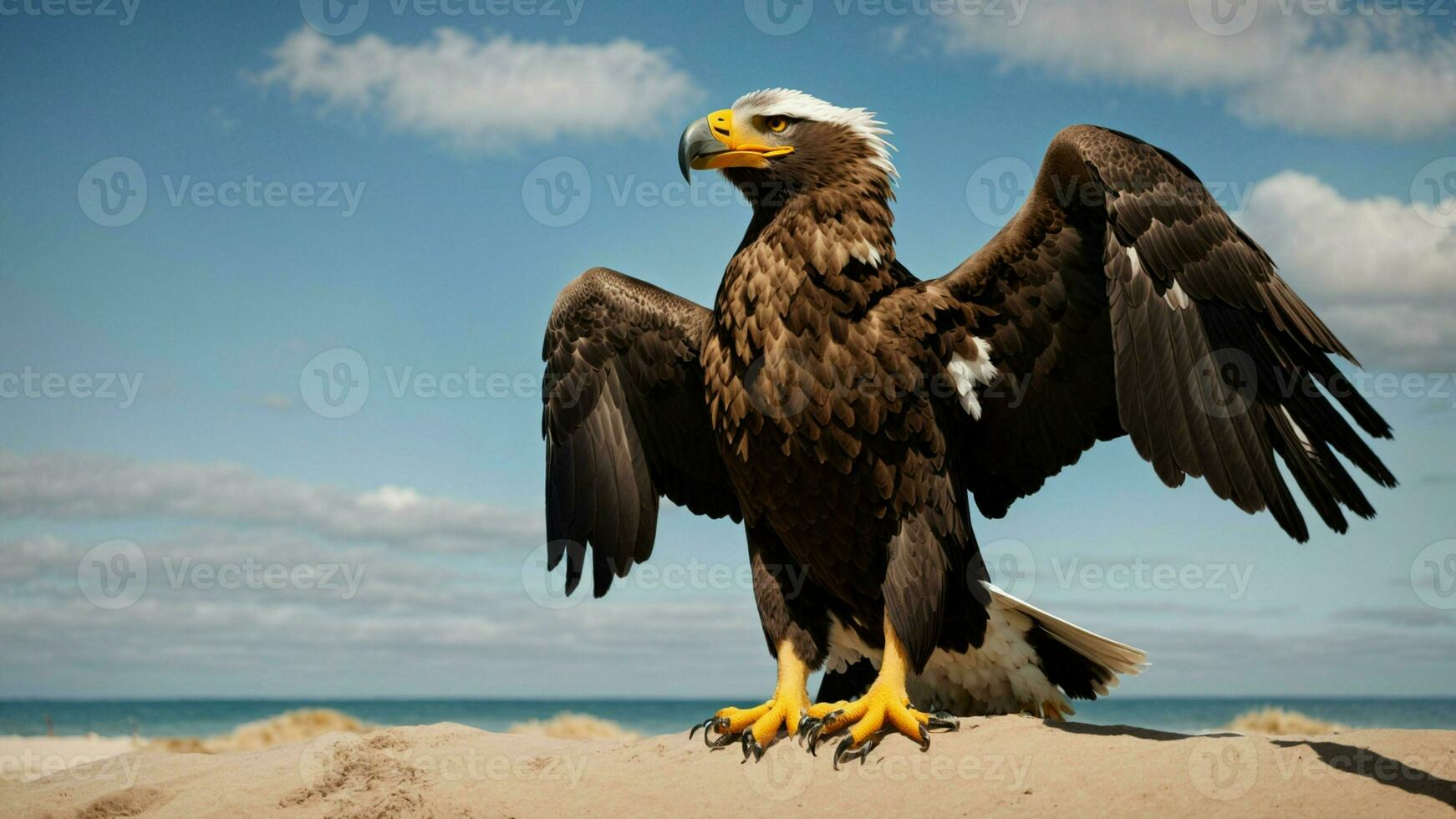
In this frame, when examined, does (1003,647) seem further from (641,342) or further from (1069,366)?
(641,342)

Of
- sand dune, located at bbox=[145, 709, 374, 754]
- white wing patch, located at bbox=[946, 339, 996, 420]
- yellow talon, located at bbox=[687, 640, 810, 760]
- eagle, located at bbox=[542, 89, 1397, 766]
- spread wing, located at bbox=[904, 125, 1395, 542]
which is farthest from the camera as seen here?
sand dune, located at bbox=[145, 709, 374, 754]

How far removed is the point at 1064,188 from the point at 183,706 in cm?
7118

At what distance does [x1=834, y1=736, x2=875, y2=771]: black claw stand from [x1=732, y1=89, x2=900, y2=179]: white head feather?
2749 millimetres

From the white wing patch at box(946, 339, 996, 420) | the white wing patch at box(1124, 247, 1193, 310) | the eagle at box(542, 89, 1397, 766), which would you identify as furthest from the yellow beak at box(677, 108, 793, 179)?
the white wing patch at box(1124, 247, 1193, 310)

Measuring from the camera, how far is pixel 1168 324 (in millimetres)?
4891

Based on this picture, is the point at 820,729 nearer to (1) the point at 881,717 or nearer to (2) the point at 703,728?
(1) the point at 881,717

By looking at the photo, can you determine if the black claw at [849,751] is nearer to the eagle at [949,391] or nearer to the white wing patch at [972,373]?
the eagle at [949,391]

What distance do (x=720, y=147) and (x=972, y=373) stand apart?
5.57ft

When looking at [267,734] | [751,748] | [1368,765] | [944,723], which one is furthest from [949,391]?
[267,734]

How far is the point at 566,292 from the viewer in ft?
20.7

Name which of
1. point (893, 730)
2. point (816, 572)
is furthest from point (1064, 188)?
point (893, 730)

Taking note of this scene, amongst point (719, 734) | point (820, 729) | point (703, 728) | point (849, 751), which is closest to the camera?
point (849, 751)

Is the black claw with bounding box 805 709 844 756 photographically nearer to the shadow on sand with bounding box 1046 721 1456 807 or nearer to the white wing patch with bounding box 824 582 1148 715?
the white wing patch with bounding box 824 582 1148 715

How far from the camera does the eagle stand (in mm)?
4785
